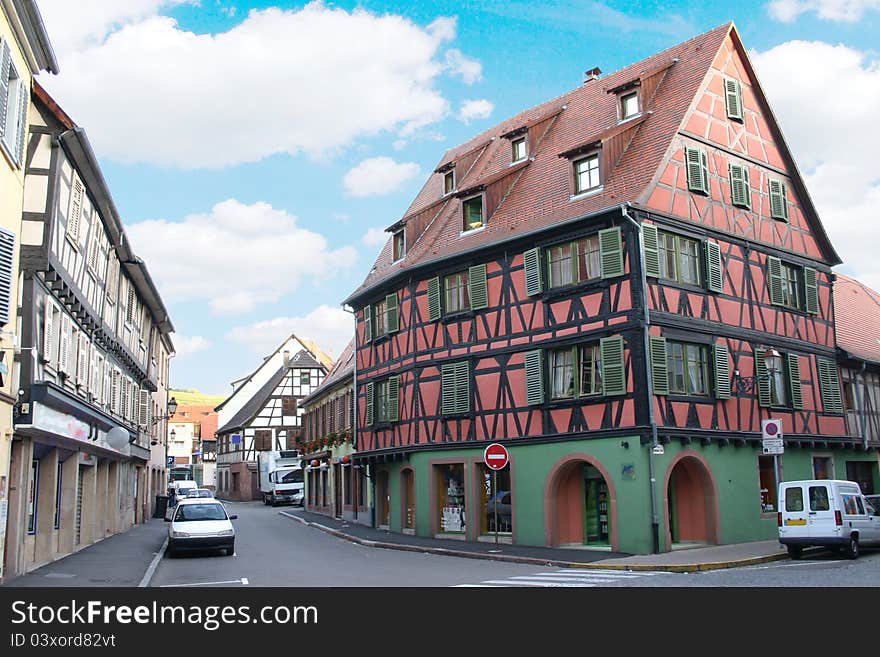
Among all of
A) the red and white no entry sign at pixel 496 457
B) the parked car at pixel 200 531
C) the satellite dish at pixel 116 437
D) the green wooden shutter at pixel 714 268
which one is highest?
the green wooden shutter at pixel 714 268

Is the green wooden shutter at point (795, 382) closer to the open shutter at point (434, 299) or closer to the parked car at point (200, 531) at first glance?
the open shutter at point (434, 299)

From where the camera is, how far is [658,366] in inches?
870

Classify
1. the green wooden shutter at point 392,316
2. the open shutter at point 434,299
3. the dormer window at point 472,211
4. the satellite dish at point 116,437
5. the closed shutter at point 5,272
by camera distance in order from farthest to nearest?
the green wooden shutter at point 392,316 < the dormer window at point 472,211 < the open shutter at point 434,299 < the satellite dish at point 116,437 < the closed shutter at point 5,272

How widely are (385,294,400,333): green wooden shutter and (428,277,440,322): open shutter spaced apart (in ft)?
7.27

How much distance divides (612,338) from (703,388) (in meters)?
3.07

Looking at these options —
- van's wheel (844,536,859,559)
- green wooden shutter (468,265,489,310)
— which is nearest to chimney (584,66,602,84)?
green wooden shutter (468,265,489,310)

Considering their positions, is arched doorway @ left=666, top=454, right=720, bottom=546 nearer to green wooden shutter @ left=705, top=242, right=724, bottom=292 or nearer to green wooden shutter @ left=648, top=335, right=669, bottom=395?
green wooden shutter @ left=648, top=335, right=669, bottom=395

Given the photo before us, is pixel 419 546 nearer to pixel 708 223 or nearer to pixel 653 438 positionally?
pixel 653 438

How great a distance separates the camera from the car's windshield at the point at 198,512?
24.2 meters

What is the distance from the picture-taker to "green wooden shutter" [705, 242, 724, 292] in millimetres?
24297

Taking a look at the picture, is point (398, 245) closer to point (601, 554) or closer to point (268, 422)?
point (601, 554)

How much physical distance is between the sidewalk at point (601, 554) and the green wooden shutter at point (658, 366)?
397cm

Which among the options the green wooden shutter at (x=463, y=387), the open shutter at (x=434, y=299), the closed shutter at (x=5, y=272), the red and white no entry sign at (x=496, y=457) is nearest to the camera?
the closed shutter at (x=5, y=272)

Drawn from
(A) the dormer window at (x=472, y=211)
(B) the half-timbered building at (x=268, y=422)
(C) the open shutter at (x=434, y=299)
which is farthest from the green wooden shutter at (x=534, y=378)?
(B) the half-timbered building at (x=268, y=422)
